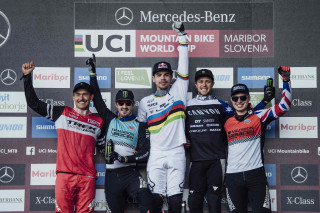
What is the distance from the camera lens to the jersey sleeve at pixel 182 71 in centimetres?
395

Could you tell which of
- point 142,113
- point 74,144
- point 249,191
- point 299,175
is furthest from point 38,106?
point 299,175

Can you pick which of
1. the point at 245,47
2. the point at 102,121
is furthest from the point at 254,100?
the point at 102,121

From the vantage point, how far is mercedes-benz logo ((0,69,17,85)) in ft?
14.1

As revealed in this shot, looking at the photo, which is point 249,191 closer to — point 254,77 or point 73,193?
point 254,77

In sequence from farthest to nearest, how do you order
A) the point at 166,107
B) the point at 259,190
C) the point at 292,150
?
the point at 292,150, the point at 166,107, the point at 259,190

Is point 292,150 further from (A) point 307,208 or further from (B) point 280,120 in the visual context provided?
(A) point 307,208

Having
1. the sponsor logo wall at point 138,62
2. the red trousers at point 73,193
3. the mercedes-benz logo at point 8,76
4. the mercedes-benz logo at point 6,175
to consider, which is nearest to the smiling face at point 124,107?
the sponsor logo wall at point 138,62

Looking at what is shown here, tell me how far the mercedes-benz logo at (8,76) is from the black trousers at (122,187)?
1736 mm

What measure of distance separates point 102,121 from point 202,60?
148 centimetres

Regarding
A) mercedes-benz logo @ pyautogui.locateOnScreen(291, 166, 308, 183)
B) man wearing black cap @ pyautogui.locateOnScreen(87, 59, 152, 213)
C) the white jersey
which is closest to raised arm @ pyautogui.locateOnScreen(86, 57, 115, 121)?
man wearing black cap @ pyautogui.locateOnScreen(87, 59, 152, 213)

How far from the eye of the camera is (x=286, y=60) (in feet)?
14.1

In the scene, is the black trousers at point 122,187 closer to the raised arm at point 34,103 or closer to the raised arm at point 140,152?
the raised arm at point 140,152

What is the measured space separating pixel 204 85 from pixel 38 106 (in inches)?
75.2

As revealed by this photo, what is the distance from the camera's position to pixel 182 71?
3.95 m
